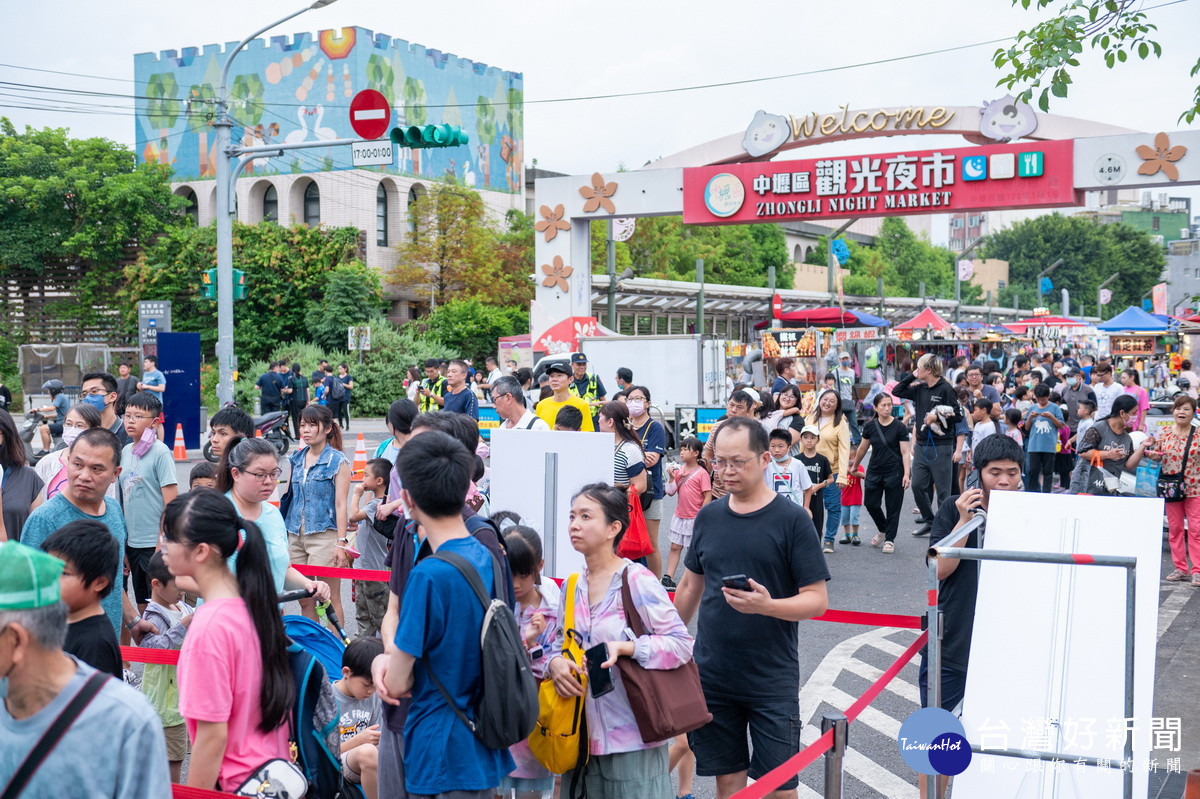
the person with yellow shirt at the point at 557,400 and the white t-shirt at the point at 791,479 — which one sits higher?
the person with yellow shirt at the point at 557,400

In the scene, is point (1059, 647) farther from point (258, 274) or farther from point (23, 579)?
point (258, 274)

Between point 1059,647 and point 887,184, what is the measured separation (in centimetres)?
1824

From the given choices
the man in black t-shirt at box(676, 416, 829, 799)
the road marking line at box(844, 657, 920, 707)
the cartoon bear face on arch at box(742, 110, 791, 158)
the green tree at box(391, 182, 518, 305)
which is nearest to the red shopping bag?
the road marking line at box(844, 657, 920, 707)

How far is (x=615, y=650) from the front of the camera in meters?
3.63

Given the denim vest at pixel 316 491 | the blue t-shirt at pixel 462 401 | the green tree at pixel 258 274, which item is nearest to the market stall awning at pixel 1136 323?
the green tree at pixel 258 274

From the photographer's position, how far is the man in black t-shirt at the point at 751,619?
13.3 feet

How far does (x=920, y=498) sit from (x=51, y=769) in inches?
434

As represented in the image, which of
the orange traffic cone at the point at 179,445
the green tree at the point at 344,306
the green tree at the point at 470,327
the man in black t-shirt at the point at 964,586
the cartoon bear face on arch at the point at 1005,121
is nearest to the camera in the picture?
the man in black t-shirt at the point at 964,586

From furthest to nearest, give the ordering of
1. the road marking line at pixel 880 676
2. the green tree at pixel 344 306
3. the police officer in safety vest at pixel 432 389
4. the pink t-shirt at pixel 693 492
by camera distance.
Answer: the green tree at pixel 344 306 < the police officer in safety vest at pixel 432 389 < the pink t-shirt at pixel 693 492 < the road marking line at pixel 880 676

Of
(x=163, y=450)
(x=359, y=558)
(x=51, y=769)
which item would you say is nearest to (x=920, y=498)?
(x=359, y=558)

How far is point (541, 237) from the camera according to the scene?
76.7 feet

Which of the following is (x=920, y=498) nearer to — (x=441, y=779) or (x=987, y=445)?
(x=987, y=445)

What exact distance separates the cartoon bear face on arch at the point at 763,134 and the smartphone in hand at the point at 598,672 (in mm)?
19195

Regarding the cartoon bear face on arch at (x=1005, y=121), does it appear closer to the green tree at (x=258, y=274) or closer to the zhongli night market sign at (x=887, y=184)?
the zhongli night market sign at (x=887, y=184)
